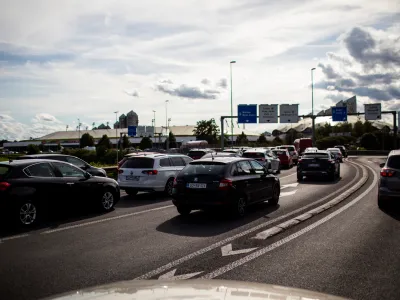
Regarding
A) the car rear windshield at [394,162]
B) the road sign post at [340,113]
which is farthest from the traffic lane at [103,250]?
the road sign post at [340,113]

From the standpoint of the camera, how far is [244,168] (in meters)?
11.7

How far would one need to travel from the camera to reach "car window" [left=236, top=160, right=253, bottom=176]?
449 inches

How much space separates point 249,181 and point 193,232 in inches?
119

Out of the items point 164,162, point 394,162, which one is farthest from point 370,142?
point 394,162

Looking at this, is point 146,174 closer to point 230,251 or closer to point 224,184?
point 224,184

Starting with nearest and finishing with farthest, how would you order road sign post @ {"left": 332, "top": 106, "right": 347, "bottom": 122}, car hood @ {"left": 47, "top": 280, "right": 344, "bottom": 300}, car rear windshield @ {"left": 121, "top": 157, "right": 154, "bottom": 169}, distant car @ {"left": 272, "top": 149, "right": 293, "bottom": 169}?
1. car hood @ {"left": 47, "top": 280, "right": 344, "bottom": 300}
2. car rear windshield @ {"left": 121, "top": 157, "right": 154, "bottom": 169}
3. distant car @ {"left": 272, "top": 149, "right": 293, "bottom": 169}
4. road sign post @ {"left": 332, "top": 106, "right": 347, "bottom": 122}

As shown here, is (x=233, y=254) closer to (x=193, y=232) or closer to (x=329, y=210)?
(x=193, y=232)

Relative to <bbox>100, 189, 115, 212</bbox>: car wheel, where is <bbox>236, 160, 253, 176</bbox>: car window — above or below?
above

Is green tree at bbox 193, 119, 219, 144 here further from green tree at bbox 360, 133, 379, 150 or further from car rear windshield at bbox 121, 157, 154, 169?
car rear windshield at bbox 121, 157, 154, 169

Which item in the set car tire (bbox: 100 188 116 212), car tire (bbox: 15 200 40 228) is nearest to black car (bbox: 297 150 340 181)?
car tire (bbox: 100 188 116 212)

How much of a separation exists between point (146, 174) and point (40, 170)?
200 inches

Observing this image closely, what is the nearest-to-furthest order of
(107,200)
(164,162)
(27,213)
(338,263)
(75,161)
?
(338,263) < (27,213) < (107,200) < (164,162) < (75,161)

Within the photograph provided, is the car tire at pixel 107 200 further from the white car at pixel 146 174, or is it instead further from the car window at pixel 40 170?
the white car at pixel 146 174

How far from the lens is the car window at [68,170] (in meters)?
11.2
